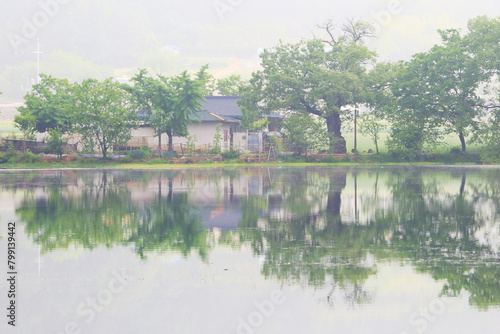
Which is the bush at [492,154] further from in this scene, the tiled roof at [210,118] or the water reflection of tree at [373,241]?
the water reflection of tree at [373,241]

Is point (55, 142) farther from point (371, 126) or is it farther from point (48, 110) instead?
point (371, 126)

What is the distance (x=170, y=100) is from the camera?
172 feet

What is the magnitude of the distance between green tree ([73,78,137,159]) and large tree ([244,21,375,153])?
11603 mm

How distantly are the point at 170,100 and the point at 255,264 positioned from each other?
41.0 m

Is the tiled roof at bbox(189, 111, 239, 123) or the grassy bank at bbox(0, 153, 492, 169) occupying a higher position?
the tiled roof at bbox(189, 111, 239, 123)

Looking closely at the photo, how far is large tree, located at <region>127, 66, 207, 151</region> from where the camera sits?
51875mm

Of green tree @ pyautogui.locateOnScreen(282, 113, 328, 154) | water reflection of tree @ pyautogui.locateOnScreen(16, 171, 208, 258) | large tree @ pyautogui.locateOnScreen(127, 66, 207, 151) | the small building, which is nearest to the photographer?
water reflection of tree @ pyautogui.locateOnScreen(16, 171, 208, 258)

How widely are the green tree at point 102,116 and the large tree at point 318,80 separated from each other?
11603 millimetres

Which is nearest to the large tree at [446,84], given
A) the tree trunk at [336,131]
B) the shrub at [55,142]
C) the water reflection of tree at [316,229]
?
the tree trunk at [336,131]

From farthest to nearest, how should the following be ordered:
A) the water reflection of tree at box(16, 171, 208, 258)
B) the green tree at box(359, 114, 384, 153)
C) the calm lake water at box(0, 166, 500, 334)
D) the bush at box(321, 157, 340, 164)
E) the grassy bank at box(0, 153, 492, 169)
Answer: the green tree at box(359, 114, 384, 153)
the bush at box(321, 157, 340, 164)
the grassy bank at box(0, 153, 492, 169)
the water reflection of tree at box(16, 171, 208, 258)
the calm lake water at box(0, 166, 500, 334)

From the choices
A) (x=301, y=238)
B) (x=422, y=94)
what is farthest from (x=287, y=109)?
(x=301, y=238)

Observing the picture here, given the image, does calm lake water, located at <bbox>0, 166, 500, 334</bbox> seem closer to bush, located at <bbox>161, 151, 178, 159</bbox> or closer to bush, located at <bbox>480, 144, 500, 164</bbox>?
bush, located at <bbox>480, 144, 500, 164</bbox>

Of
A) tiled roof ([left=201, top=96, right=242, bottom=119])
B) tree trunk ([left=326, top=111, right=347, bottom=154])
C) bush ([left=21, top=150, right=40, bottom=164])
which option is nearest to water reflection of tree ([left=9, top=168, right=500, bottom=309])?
bush ([left=21, top=150, right=40, bottom=164])

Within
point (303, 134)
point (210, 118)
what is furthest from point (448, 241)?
point (210, 118)
